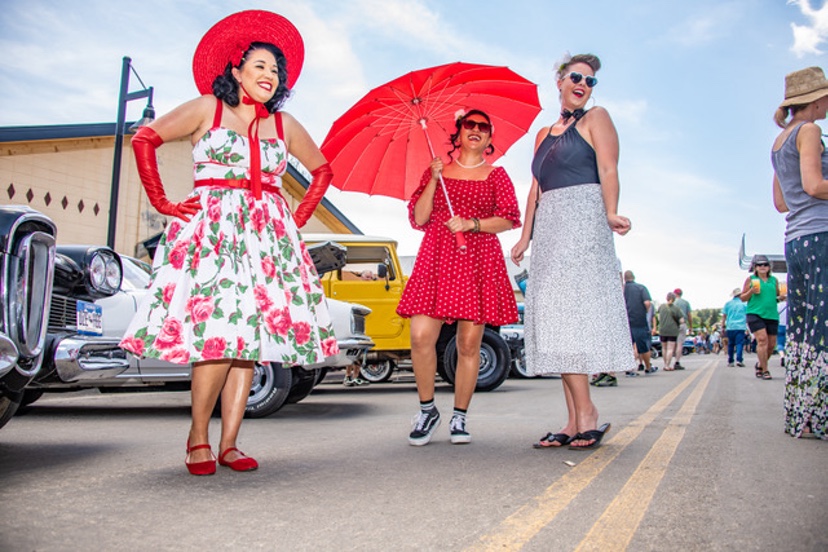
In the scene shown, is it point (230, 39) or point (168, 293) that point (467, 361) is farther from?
point (230, 39)

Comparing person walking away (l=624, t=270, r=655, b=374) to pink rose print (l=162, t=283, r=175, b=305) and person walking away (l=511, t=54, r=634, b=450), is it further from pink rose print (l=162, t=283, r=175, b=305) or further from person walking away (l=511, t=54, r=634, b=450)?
pink rose print (l=162, t=283, r=175, b=305)

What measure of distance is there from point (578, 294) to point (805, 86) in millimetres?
1789

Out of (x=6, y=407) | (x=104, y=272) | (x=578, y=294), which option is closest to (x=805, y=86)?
(x=578, y=294)

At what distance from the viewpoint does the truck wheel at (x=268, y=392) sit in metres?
5.62

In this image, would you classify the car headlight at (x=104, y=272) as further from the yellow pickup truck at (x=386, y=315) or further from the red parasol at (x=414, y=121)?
the yellow pickup truck at (x=386, y=315)

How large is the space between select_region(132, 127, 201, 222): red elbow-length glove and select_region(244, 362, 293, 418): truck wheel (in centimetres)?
267

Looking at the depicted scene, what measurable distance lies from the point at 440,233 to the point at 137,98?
33.5 ft

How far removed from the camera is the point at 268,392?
5641mm

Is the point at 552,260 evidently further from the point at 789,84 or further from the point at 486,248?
A: the point at 789,84

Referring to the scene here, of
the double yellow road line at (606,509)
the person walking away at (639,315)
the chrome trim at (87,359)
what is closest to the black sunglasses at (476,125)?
the double yellow road line at (606,509)

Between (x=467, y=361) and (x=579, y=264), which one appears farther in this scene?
(x=467, y=361)

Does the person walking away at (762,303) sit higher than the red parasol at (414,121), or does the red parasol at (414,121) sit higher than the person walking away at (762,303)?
the red parasol at (414,121)

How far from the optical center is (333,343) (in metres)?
3.36

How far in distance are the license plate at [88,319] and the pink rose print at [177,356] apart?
1157 mm
